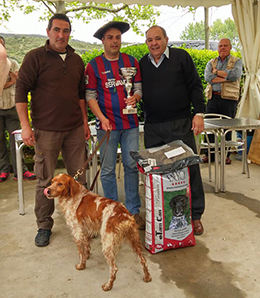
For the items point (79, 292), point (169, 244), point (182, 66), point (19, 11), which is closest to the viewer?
point (79, 292)

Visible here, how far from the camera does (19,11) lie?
8.48m

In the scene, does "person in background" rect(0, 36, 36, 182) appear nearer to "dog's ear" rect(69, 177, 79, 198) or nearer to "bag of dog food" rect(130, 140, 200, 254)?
"dog's ear" rect(69, 177, 79, 198)

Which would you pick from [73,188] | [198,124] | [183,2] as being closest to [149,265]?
[73,188]

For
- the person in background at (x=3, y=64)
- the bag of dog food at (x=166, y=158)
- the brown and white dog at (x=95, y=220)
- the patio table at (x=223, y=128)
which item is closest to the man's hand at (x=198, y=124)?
the bag of dog food at (x=166, y=158)

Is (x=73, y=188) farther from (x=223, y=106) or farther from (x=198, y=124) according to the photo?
(x=223, y=106)

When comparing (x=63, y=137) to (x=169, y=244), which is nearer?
(x=169, y=244)

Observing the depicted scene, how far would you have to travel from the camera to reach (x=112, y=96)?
10.2 feet

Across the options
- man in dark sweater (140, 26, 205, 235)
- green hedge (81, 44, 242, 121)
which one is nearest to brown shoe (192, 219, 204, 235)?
man in dark sweater (140, 26, 205, 235)

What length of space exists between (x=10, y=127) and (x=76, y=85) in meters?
2.29

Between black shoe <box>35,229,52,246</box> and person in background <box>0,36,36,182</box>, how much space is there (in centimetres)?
195

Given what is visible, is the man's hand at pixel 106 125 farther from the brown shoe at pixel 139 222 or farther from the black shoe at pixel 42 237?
the black shoe at pixel 42 237

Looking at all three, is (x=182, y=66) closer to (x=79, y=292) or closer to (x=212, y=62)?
(x=79, y=292)

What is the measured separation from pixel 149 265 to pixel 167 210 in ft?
1.47

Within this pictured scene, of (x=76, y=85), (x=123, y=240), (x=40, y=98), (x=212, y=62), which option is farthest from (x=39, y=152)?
(x=212, y=62)
